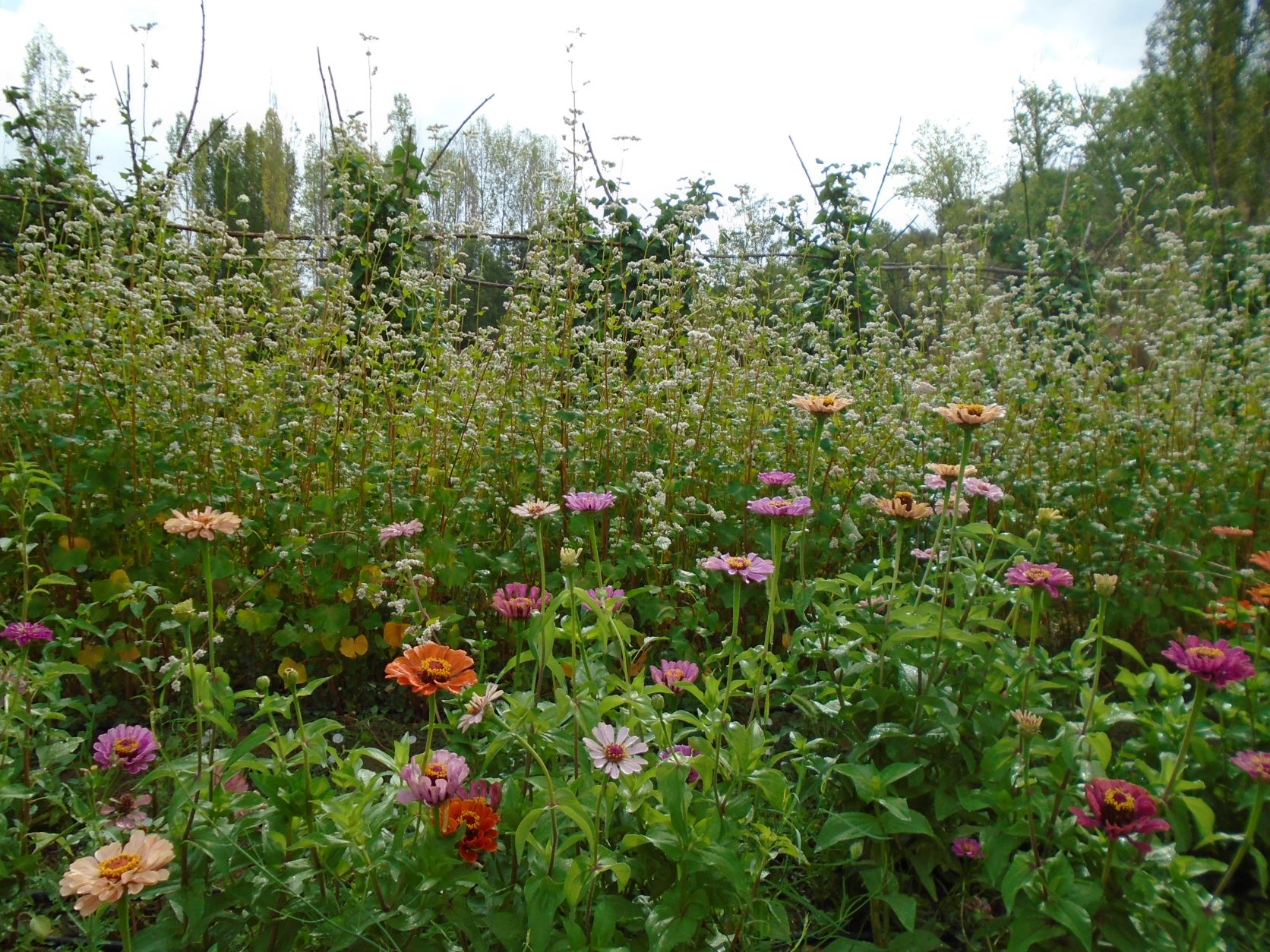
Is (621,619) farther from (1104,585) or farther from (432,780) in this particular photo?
(1104,585)

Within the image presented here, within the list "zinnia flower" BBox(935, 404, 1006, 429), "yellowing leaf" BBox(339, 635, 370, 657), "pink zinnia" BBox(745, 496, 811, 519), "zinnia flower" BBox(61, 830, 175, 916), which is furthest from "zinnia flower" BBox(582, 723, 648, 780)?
"yellowing leaf" BBox(339, 635, 370, 657)

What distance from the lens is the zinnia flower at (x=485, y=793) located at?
1.24 metres

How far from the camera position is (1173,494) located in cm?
281

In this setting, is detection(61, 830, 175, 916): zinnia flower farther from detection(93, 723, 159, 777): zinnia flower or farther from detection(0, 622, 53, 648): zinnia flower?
detection(0, 622, 53, 648): zinnia flower

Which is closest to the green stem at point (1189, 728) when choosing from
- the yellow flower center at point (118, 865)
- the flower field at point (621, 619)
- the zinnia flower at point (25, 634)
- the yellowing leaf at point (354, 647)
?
the flower field at point (621, 619)

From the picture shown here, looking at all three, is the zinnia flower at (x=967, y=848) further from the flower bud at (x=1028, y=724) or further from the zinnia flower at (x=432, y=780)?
the zinnia flower at (x=432, y=780)

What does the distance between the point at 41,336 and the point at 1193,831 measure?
3333 mm

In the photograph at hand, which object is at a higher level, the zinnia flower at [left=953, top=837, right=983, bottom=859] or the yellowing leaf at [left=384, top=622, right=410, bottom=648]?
the yellowing leaf at [left=384, top=622, right=410, bottom=648]

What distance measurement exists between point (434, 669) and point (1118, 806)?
3.34 ft

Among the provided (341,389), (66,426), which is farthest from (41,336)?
(341,389)

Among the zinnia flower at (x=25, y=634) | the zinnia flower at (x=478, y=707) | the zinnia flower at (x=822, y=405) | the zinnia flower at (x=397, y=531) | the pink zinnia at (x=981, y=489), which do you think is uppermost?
the zinnia flower at (x=822, y=405)

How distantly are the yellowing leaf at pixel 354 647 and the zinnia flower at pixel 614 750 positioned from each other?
1.24 metres

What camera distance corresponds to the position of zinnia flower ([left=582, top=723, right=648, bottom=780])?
118 cm

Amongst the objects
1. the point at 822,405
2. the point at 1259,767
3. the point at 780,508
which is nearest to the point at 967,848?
the point at 1259,767
